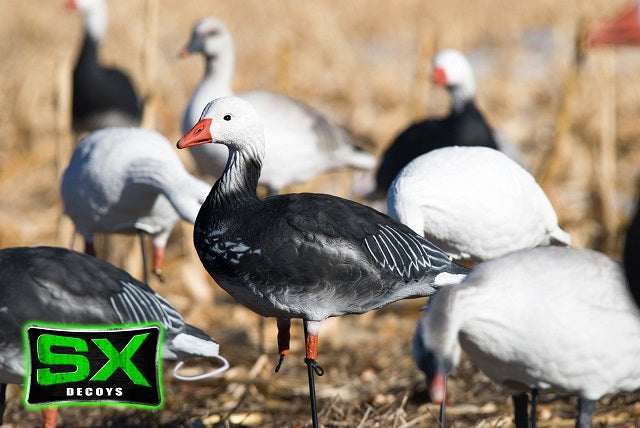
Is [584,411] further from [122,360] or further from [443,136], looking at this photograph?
[443,136]

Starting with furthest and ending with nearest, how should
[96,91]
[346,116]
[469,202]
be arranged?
1. [346,116]
2. [96,91]
3. [469,202]

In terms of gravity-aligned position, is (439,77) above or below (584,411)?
above

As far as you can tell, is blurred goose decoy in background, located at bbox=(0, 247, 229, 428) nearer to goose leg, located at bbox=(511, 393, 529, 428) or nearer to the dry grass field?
the dry grass field

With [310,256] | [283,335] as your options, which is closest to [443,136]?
[283,335]

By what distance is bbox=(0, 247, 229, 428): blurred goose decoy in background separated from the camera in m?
4.34

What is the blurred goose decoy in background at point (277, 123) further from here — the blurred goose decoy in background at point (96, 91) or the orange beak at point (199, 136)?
the orange beak at point (199, 136)

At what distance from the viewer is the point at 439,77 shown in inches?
313

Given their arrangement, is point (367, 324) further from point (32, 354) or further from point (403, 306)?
point (32, 354)

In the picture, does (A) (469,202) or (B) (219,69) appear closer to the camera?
(A) (469,202)

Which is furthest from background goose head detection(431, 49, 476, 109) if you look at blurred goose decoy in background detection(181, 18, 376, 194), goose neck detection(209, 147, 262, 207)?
goose neck detection(209, 147, 262, 207)

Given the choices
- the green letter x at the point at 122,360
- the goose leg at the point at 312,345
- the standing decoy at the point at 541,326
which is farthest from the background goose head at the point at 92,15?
the standing decoy at the point at 541,326

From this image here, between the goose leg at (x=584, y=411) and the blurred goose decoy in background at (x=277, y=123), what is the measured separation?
353cm

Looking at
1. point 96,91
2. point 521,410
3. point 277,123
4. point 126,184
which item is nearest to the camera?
point 521,410

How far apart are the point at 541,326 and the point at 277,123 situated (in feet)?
12.4
